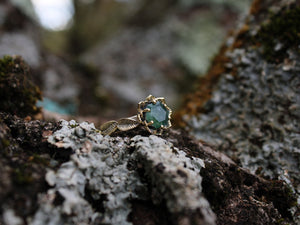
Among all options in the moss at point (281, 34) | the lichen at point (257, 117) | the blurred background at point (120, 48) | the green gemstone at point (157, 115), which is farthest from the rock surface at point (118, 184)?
the blurred background at point (120, 48)

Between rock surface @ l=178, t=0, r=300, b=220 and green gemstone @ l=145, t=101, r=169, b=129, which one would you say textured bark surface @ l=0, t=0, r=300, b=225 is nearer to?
rock surface @ l=178, t=0, r=300, b=220

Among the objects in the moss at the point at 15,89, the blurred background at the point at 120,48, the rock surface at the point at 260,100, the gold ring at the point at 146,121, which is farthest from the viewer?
the blurred background at the point at 120,48

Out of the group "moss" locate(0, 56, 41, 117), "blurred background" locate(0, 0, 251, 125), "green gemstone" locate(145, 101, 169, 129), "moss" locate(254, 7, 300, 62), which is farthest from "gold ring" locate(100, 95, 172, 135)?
"blurred background" locate(0, 0, 251, 125)

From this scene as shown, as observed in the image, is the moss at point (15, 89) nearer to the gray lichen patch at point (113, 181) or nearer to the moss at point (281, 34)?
the gray lichen patch at point (113, 181)

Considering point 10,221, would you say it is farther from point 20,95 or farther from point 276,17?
point 276,17

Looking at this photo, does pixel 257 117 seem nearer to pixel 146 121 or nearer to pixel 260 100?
pixel 260 100

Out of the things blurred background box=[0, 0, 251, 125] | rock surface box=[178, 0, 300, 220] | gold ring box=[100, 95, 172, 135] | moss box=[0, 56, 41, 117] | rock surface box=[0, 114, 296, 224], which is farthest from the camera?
blurred background box=[0, 0, 251, 125]

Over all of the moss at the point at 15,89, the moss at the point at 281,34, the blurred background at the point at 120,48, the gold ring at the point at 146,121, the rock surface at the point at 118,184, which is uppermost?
the blurred background at the point at 120,48

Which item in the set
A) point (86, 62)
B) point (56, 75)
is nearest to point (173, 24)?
point (86, 62)
